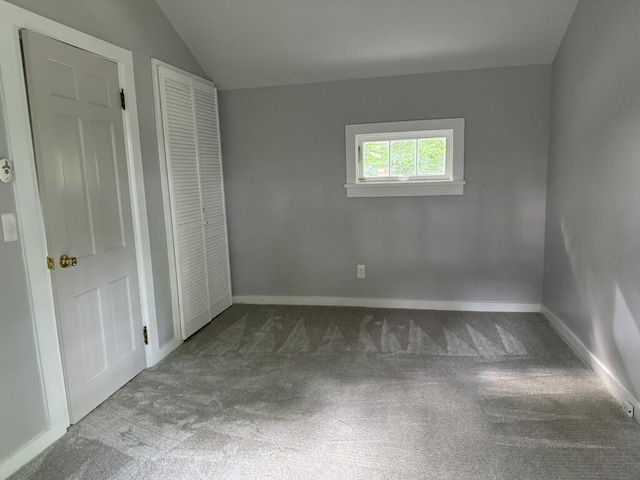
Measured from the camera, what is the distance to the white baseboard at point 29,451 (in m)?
1.80

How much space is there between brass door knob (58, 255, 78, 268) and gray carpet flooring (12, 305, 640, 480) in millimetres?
846

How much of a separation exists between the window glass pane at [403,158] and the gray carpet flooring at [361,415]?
1427 millimetres

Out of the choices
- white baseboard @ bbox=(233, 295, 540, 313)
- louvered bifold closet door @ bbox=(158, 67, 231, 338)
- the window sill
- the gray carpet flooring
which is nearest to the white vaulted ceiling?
louvered bifold closet door @ bbox=(158, 67, 231, 338)

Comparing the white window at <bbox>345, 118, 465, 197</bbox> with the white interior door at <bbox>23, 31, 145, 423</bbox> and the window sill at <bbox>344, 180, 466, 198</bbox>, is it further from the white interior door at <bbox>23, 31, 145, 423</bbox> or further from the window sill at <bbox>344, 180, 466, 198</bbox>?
the white interior door at <bbox>23, 31, 145, 423</bbox>

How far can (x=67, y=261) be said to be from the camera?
6.88ft

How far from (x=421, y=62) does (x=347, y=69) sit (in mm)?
612

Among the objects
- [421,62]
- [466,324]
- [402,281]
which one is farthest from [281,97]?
[466,324]

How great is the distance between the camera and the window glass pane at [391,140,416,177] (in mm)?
3660

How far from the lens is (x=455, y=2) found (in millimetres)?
2795

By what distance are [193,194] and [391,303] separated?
2007 millimetres

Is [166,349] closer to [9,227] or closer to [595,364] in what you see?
[9,227]

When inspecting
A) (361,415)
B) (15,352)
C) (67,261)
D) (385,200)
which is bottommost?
(361,415)

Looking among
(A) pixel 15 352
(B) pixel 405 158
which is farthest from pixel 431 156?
(A) pixel 15 352

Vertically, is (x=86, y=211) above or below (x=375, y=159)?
below
